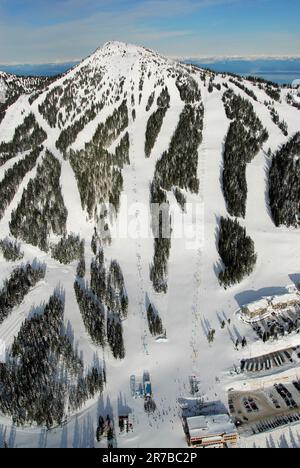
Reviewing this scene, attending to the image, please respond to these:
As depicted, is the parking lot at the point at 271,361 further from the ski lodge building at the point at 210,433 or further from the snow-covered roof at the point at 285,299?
the ski lodge building at the point at 210,433

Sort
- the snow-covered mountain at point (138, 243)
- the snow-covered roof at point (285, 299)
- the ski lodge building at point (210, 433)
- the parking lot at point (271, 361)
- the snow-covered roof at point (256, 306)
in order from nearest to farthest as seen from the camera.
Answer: the ski lodge building at point (210, 433) < the snow-covered mountain at point (138, 243) < the parking lot at point (271, 361) < the snow-covered roof at point (256, 306) < the snow-covered roof at point (285, 299)

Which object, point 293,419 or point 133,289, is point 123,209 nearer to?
point 133,289

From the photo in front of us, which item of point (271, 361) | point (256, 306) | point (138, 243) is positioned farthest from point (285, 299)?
point (138, 243)

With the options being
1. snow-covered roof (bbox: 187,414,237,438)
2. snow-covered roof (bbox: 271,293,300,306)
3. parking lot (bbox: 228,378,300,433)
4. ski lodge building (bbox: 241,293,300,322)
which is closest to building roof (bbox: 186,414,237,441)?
snow-covered roof (bbox: 187,414,237,438)

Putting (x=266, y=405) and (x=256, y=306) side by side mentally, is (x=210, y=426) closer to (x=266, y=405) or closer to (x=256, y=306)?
(x=266, y=405)

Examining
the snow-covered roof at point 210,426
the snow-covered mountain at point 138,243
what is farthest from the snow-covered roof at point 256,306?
the snow-covered roof at point 210,426

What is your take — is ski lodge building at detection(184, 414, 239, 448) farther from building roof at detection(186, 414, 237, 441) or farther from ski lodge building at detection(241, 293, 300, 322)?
ski lodge building at detection(241, 293, 300, 322)
